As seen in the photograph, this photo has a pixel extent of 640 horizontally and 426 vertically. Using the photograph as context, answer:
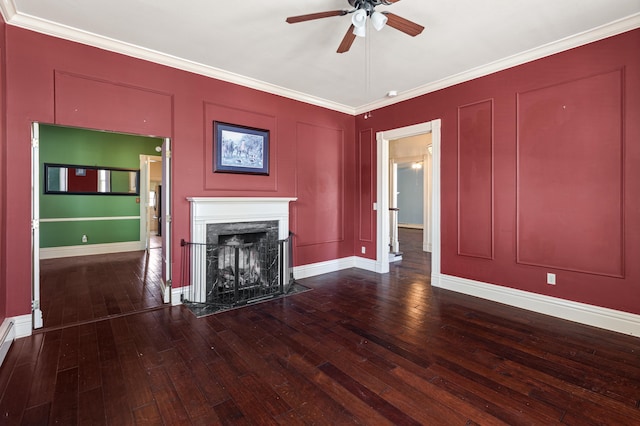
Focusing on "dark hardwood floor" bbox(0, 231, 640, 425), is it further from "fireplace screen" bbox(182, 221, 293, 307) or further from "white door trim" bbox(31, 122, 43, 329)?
"fireplace screen" bbox(182, 221, 293, 307)

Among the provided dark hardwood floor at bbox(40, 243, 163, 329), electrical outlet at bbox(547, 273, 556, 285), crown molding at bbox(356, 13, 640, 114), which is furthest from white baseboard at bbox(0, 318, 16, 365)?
crown molding at bbox(356, 13, 640, 114)

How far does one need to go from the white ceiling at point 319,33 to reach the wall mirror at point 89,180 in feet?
13.9

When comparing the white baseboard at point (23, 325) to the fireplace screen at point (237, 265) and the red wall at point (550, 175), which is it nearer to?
the fireplace screen at point (237, 265)

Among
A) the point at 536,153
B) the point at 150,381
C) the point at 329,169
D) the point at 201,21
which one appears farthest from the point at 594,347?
the point at 201,21

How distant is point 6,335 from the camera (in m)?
2.50

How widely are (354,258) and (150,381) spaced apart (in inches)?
158

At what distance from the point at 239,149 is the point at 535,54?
12.3 feet

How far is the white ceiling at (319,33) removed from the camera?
262cm

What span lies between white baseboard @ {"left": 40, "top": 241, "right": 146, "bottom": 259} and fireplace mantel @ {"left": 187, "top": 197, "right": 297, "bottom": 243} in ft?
14.5

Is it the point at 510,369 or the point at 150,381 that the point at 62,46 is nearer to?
the point at 150,381

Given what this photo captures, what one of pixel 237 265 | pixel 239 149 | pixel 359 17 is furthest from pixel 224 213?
pixel 359 17

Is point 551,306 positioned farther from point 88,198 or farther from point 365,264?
point 88,198

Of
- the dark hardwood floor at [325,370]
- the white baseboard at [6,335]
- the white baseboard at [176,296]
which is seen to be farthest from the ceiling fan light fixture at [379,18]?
the white baseboard at [6,335]

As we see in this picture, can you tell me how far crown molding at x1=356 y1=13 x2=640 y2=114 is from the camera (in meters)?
2.83
